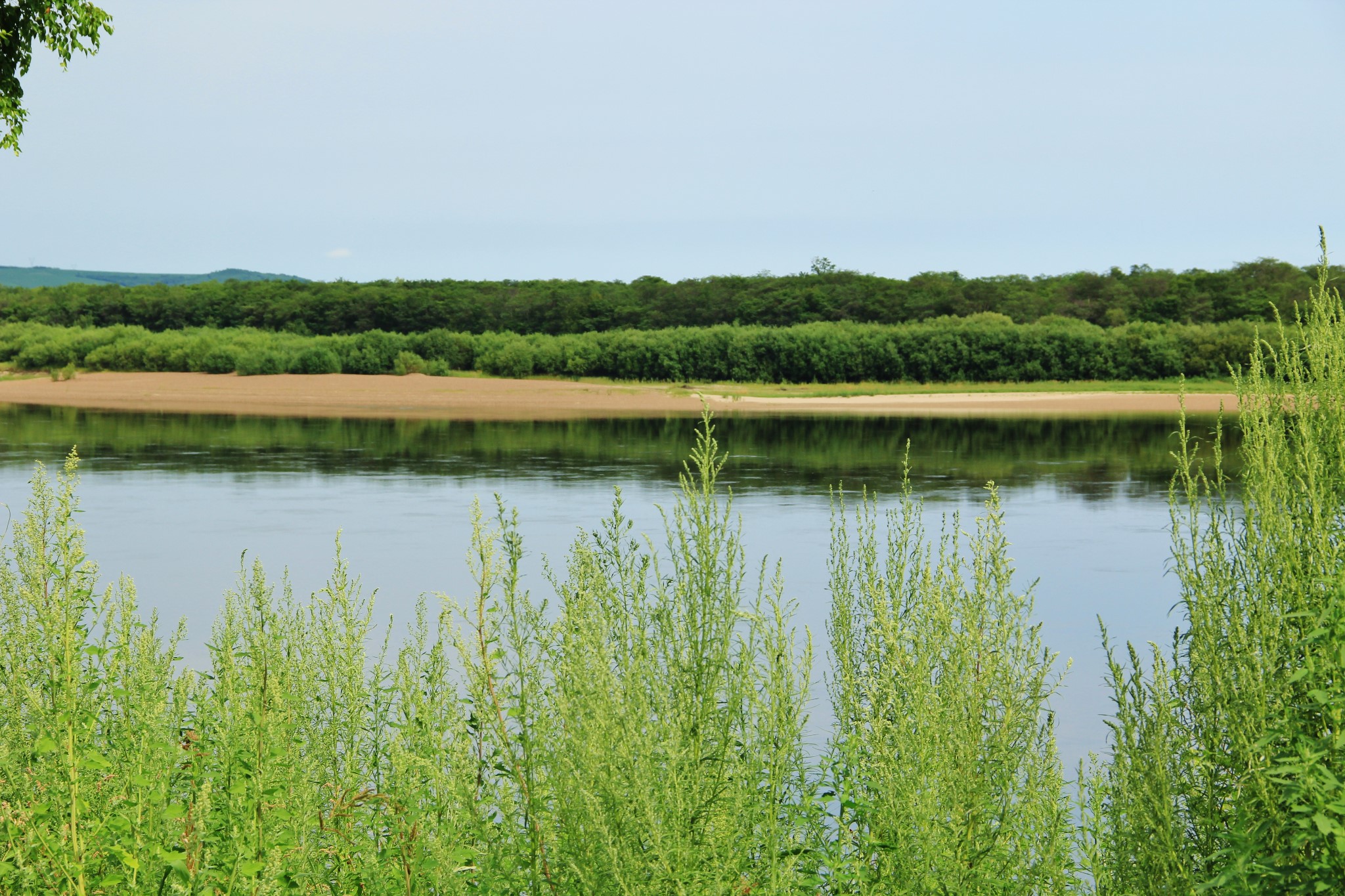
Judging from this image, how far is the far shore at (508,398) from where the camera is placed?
58.1m

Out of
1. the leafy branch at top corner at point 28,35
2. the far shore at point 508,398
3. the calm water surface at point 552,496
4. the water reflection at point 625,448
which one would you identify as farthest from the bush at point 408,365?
the leafy branch at top corner at point 28,35

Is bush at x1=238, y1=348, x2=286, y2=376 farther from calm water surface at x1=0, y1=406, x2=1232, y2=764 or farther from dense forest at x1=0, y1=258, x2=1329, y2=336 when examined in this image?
calm water surface at x1=0, y1=406, x2=1232, y2=764

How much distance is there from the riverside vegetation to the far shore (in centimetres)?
4781

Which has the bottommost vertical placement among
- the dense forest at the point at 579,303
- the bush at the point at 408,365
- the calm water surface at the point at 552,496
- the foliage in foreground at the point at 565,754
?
the calm water surface at the point at 552,496

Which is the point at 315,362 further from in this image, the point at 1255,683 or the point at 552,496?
the point at 1255,683

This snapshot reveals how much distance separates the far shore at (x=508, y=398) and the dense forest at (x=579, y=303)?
22867 mm

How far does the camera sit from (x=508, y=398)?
66.9 metres

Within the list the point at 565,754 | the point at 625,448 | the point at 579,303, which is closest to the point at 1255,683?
the point at 565,754

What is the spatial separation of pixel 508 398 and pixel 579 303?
3560 centimetres

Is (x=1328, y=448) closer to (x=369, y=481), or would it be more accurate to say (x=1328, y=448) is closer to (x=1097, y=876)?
(x=1097, y=876)

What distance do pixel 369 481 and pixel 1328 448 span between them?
24484 mm

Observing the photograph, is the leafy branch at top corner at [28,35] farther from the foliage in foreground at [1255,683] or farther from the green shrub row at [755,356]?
the green shrub row at [755,356]

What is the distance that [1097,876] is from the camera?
4.31m

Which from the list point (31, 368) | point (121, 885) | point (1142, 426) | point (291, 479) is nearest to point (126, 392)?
point (31, 368)
